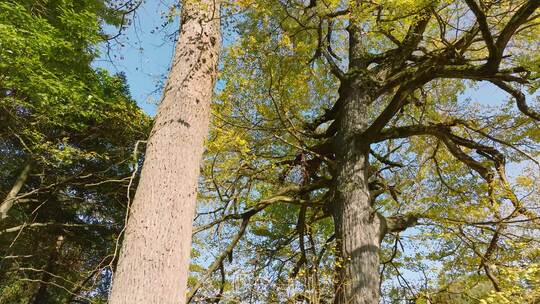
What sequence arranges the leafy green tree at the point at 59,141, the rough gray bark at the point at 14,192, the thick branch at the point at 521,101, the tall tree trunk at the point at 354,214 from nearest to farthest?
1. the tall tree trunk at the point at 354,214
2. the thick branch at the point at 521,101
3. the leafy green tree at the point at 59,141
4. the rough gray bark at the point at 14,192

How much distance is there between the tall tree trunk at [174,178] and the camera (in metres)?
2.02

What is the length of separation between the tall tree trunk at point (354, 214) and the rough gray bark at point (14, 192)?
577cm

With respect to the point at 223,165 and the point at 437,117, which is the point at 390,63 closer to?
the point at 437,117

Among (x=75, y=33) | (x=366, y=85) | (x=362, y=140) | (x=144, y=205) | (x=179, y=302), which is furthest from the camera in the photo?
(x=75, y=33)

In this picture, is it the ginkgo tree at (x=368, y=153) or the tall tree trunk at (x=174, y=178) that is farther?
the ginkgo tree at (x=368, y=153)

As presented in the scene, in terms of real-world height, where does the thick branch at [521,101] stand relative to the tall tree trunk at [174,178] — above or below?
above

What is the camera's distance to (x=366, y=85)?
5840 mm

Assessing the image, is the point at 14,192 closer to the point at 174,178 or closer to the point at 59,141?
the point at 59,141

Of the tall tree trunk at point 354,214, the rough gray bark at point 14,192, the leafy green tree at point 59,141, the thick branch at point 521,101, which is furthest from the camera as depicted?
the rough gray bark at point 14,192

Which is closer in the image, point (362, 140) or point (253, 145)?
point (362, 140)

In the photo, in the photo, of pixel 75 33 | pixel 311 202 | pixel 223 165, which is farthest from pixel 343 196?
pixel 75 33

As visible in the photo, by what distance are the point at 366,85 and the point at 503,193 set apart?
90.4 inches

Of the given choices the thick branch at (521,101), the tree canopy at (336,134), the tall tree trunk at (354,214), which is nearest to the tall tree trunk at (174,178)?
the tree canopy at (336,134)

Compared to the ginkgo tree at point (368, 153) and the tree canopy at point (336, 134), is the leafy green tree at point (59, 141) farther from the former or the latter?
the ginkgo tree at point (368, 153)
